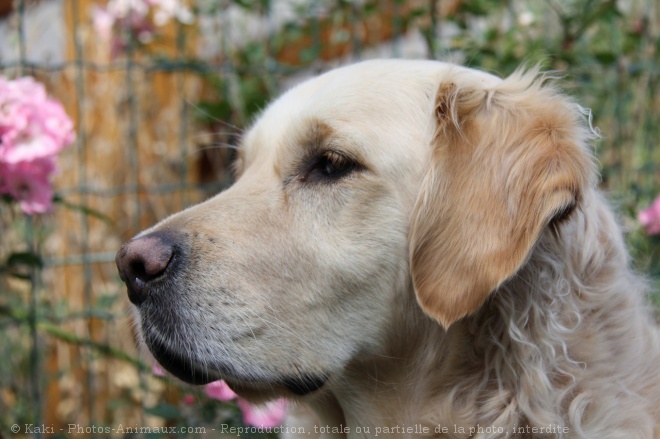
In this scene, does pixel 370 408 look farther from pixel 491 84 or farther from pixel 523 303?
pixel 491 84

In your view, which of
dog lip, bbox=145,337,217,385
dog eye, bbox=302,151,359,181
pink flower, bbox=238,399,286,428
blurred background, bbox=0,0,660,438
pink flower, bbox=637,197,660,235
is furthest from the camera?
blurred background, bbox=0,0,660,438

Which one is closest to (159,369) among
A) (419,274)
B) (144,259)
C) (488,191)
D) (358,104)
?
(144,259)

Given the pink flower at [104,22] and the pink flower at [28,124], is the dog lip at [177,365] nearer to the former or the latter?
the pink flower at [28,124]

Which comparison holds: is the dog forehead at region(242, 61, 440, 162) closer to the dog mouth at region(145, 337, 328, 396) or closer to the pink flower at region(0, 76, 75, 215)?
the dog mouth at region(145, 337, 328, 396)

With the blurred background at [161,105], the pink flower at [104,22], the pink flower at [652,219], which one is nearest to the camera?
the pink flower at [652,219]

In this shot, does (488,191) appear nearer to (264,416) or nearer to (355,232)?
(355,232)

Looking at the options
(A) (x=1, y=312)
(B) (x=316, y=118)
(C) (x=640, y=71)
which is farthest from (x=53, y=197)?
(C) (x=640, y=71)

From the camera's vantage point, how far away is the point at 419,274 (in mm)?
1966

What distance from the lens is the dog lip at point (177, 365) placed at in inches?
77.7

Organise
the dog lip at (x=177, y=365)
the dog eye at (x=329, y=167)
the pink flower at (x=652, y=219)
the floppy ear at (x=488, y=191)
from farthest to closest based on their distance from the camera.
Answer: the pink flower at (x=652, y=219) < the dog eye at (x=329, y=167) < the dog lip at (x=177, y=365) < the floppy ear at (x=488, y=191)

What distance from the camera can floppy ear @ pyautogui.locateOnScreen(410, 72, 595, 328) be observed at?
1.86 metres

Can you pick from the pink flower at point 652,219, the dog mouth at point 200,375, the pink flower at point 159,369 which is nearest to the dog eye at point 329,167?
the dog mouth at point 200,375

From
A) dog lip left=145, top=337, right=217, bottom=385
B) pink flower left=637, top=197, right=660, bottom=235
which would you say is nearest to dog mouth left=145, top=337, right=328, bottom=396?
dog lip left=145, top=337, right=217, bottom=385

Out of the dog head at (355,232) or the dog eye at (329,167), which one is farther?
the dog eye at (329,167)
